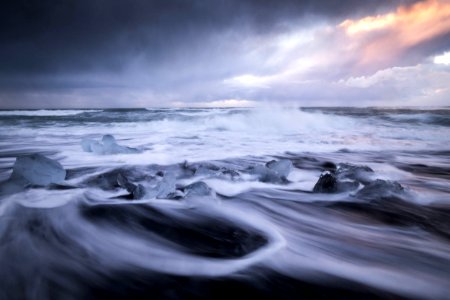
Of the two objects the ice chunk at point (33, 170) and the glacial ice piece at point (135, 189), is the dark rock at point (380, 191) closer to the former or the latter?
the glacial ice piece at point (135, 189)

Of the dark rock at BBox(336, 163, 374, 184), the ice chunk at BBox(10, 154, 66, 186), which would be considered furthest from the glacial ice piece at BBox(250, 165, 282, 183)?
the ice chunk at BBox(10, 154, 66, 186)

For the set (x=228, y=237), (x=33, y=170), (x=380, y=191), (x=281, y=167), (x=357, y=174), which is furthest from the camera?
(x=281, y=167)

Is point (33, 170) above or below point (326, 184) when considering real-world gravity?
above

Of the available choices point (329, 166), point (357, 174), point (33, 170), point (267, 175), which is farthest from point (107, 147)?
point (357, 174)

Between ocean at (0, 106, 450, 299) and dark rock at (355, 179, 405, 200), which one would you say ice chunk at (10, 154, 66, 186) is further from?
dark rock at (355, 179, 405, 200)

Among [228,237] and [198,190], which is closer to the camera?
[228,237]

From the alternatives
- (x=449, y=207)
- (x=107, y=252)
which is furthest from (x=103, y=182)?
(x=449, y=207)

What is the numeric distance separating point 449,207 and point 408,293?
1.72 m

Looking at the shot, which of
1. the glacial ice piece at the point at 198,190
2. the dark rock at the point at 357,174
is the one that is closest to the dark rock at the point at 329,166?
the dark rock at the point at 357,174

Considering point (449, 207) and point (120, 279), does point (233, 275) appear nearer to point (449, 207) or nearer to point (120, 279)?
point (120, 279)

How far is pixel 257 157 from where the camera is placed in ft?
18.0

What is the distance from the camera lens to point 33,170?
10.2 feet

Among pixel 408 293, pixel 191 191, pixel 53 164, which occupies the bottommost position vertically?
pixel 408 293

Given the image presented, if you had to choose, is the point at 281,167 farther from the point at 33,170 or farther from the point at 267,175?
the point at 33,170
